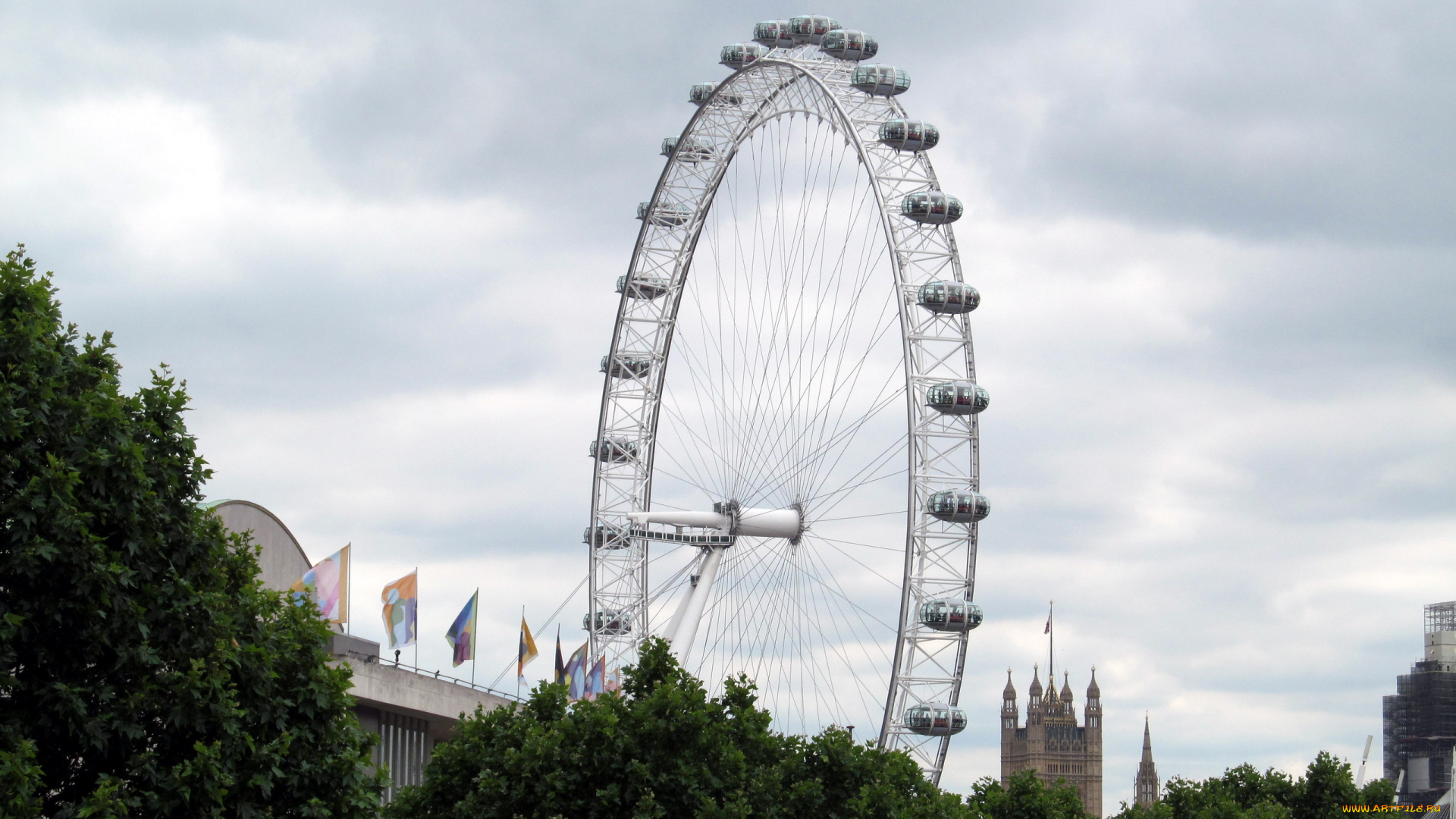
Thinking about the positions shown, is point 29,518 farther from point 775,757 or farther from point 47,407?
point 775,757

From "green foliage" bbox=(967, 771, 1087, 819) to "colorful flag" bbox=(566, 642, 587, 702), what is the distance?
14152 mm

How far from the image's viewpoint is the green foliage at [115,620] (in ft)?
75.5

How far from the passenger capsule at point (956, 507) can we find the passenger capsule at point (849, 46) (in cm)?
1637

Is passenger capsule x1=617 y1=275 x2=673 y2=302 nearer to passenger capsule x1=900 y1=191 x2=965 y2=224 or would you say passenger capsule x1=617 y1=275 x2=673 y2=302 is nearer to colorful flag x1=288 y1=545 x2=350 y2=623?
passenger capsule x1=900 y1=191 x2=965 y2=224

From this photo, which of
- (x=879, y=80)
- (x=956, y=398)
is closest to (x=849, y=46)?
(x=879, y=80)

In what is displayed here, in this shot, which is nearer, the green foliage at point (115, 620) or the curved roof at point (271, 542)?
the green foliage at point (115, 620)

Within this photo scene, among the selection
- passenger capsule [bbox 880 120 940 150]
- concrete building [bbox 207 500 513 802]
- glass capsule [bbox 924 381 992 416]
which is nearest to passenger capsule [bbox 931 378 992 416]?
glass capsule [bbox 924 381 992 416]

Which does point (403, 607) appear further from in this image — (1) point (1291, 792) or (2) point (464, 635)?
(1) point (1291, 792)

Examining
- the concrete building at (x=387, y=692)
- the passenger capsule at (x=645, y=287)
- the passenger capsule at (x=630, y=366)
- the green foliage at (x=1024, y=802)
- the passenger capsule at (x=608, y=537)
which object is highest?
the passenger capsule at (x=645, y=287)

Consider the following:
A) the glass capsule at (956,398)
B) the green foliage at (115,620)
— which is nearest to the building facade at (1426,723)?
the glass capsule at (956,398)

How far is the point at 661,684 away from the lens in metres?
37.6

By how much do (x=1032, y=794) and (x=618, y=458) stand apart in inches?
1224

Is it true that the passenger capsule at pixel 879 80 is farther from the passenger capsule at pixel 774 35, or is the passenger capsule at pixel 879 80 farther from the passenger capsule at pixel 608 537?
the passenger capsule at pixel 608 537

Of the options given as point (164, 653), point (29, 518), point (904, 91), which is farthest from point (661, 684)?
point (904, 91)
